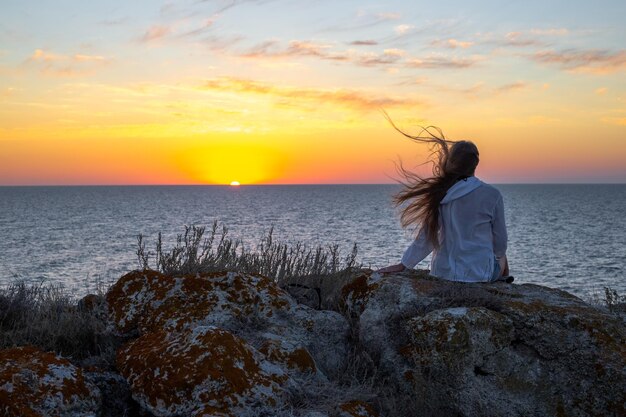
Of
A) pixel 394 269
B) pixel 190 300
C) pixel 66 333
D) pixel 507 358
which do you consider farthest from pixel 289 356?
pixel 66 333

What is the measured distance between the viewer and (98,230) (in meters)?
55.3

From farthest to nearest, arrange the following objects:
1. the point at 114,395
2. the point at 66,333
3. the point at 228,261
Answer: the point at 228,261 → the point at 66,333 → the point at 114,395

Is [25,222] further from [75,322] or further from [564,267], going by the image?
[75,322]

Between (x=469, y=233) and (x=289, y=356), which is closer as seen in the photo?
(x=289, y=356)

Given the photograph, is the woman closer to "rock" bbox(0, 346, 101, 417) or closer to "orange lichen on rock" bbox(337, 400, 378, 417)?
"orange lichen on rock" bbox(337, 400, 378, 417)

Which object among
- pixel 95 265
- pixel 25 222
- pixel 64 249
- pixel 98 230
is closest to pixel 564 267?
pixel 95 265

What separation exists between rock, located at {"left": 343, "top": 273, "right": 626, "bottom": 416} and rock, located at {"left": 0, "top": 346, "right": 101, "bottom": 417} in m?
2.22

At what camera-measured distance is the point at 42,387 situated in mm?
3488

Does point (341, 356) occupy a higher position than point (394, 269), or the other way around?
point (394, 269)

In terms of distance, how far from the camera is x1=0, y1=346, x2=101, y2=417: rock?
3.35m

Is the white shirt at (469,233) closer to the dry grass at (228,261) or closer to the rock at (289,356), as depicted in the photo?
the rock at (289,356)

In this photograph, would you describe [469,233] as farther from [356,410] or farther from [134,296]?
[134,296]

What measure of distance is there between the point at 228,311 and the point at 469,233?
255 cm

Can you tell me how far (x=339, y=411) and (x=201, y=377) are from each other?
906mm
